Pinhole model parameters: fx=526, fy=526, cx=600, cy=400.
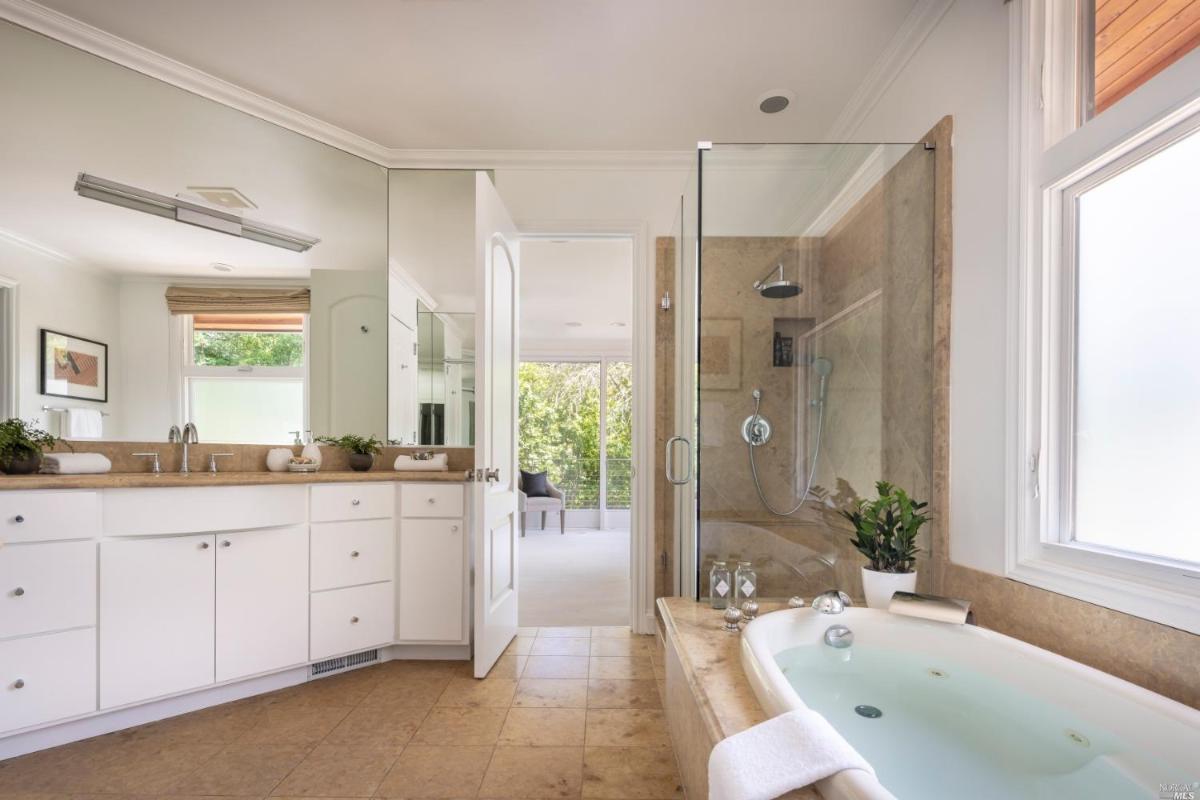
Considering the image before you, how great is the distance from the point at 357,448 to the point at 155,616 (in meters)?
0.98

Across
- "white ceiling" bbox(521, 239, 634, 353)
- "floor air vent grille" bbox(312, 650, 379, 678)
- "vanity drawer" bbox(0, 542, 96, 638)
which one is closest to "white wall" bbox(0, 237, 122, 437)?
"vanity drawer" bbox(0, 542, 96, 638)

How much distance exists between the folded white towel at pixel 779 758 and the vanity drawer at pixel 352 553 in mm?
1871

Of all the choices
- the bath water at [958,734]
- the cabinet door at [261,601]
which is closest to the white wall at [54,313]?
the cabinet door at [261,601]

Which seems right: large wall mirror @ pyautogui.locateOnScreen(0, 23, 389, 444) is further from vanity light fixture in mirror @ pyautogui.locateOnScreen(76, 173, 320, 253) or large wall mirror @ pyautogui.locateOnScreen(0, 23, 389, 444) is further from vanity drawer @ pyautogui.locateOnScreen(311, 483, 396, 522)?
vanity drawer @ pyautogui.locateOnScreen(311, 483, 396, 522)

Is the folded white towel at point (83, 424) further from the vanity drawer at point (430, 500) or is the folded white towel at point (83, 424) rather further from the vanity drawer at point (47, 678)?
the vanity drawer at point (430, 500)

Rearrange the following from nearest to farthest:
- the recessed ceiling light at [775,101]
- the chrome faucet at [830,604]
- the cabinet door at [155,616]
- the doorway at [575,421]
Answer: the chrome faucet at [830,604] < the cabinet door at [155,616] < the recessed ceiling light at [775,101] < the doorway at [575,421]

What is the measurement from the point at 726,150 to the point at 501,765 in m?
A: 2.26

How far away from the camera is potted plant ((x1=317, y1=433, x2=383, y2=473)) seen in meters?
2.56

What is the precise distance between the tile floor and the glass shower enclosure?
683 mm

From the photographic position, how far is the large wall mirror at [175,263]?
2002 mm

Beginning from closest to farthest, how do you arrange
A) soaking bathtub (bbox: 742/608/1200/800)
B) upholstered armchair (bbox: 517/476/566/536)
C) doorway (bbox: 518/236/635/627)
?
1. soaking bathtub (bbox: 742/608/1200/800)
2. doorway (bbox: 518/236/635/627)
3. upholstered armchair (bbox: 517/476/566/536)

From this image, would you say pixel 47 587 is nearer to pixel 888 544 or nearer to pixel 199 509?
pixel 199 509

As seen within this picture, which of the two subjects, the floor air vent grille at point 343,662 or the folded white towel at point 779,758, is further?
the floor air vent grille at point 343,662

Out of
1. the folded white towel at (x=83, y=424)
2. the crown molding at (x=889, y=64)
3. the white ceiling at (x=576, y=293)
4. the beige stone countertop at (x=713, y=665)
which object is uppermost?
the crown molding at (x=889, y=64)
